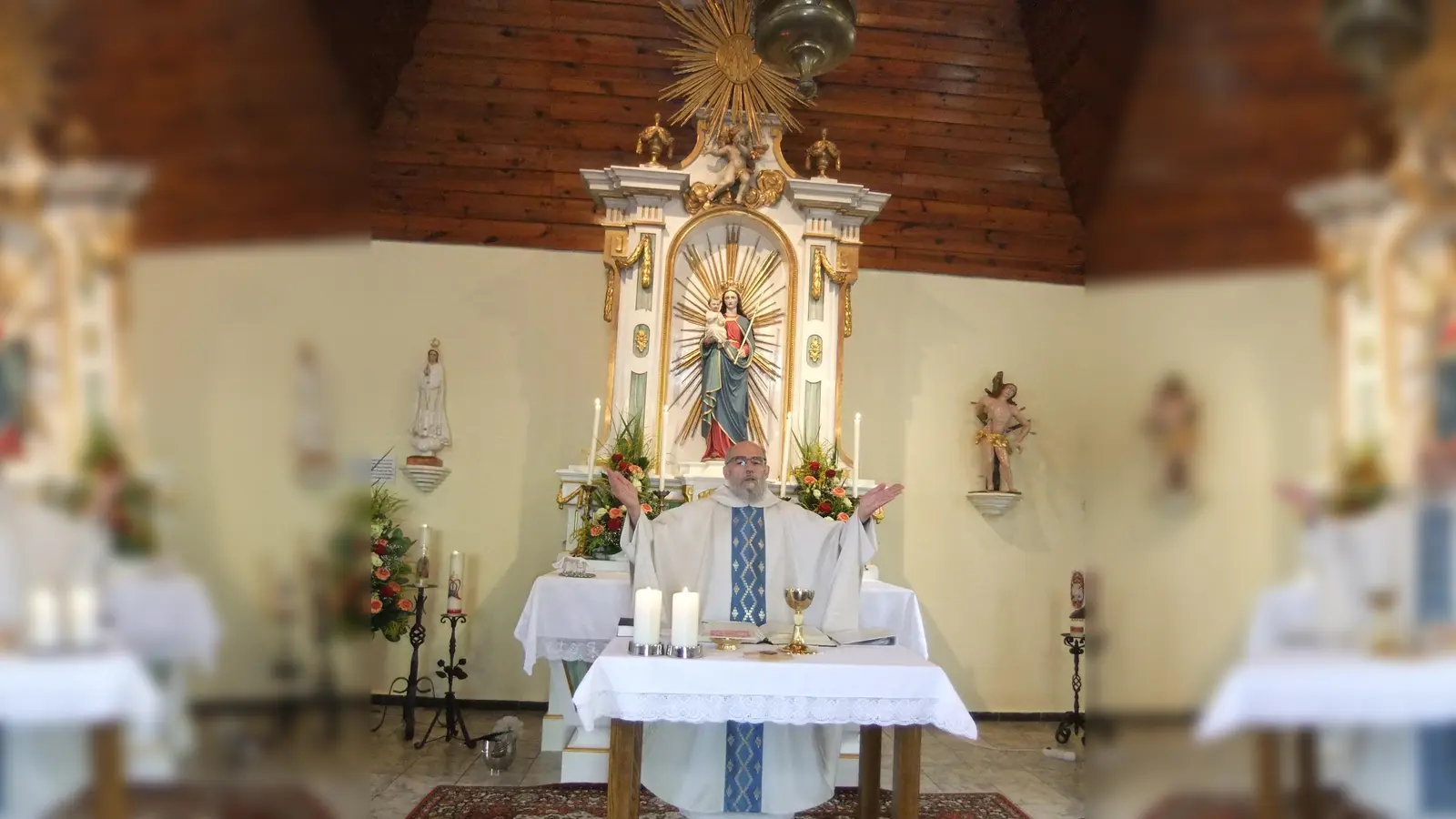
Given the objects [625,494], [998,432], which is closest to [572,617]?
[625,494]

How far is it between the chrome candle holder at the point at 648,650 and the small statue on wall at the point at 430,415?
6.22m

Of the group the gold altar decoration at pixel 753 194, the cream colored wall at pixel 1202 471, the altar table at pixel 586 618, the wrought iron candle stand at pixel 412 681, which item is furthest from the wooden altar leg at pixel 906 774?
the gold altar decoration at pixel 753 194

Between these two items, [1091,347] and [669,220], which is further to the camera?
[669,220]

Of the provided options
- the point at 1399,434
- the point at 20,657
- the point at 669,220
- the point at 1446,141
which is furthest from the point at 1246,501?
the point at 669,220

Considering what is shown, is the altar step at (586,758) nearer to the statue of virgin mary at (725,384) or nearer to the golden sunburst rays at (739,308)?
the statue of virgin mary at (725,384)

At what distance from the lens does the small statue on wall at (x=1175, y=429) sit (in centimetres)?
46

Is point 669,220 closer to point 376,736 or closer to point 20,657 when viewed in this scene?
point 376,736

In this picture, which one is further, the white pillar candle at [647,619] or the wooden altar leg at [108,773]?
the white pillar candle at [647,619]

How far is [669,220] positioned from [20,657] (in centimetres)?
855

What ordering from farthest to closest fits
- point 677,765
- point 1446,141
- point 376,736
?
point 376,736 < point 677,765 < point 1446,141

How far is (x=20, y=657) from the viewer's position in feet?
1.61

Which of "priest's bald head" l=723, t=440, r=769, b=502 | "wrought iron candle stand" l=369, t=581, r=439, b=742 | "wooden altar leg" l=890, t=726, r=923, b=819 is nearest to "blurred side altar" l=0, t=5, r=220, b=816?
"wooden altar leg" l=890, t=726, r=923, b=819

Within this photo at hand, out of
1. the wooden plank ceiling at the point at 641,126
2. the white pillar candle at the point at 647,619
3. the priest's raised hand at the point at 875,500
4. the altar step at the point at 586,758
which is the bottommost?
the altar step at the point at 586,758

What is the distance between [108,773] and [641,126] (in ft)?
31.9
